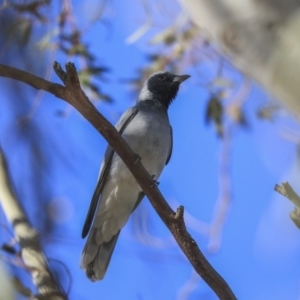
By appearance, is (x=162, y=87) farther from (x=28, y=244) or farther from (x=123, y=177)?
(x=28, y=244)

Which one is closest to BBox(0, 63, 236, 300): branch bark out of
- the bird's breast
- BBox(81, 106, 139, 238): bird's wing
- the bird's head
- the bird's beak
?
BBox(81, 106, 139, 238): bird's wing

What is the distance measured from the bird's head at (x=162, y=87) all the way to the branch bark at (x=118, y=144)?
1.97m

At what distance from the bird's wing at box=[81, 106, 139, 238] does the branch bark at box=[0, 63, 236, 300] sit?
45.0 inches

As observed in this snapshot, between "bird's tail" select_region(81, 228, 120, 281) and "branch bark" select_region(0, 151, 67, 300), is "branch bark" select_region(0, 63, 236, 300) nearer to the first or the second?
"branch bark" select_region(0, 151, 67, 300)

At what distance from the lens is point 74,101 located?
2186 millimetres

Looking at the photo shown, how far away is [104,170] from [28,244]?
76 cm

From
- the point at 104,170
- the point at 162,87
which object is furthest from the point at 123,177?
the point at 162,87

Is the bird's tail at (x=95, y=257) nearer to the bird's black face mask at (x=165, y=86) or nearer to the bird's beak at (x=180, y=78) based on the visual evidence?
the bird's black face mask at (x=165, y=86)

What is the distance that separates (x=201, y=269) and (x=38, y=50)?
270 cm

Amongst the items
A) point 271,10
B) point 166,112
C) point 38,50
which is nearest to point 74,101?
point 271,10

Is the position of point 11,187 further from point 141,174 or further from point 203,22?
point 203,22

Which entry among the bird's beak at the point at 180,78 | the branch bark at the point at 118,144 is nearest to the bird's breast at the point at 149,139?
the bird's beak at the point at 180,78

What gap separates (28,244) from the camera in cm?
306

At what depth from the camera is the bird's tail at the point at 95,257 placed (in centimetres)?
331
